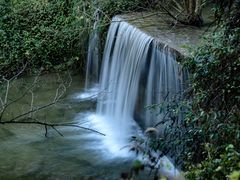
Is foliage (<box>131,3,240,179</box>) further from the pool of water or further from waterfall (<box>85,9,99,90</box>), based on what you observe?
waterfall (<box>85,9,99,90</box>)

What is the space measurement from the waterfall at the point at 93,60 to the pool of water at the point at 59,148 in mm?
735

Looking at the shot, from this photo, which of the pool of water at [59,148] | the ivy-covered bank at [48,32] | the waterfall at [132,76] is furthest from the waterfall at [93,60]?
the pool of water at [59,148]

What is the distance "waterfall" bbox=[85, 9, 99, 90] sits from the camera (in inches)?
394

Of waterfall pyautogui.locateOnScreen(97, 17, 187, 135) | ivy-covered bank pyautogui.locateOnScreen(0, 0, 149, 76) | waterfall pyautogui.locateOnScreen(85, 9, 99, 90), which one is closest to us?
waterfall pyautogui.locateOnScreen(97, 17, 187, 135)

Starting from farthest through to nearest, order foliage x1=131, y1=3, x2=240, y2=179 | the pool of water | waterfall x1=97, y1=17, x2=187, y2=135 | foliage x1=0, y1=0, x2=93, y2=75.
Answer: foliage x1=0, y1=0, x2=93, y2=75 → waterfall x1=97, y1=17, x2=187, y2=135 → the pool of water → foliage x1=131, y1=3, x2=240, y2=179

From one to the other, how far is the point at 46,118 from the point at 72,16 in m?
3.02

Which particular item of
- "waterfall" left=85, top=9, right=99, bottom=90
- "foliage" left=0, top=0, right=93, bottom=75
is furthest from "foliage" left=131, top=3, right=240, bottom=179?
"foliage" left=0, top=0, right=93, bottom=75

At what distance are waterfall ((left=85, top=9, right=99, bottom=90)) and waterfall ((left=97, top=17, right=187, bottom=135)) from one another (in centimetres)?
52

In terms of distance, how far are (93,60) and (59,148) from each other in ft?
11.3

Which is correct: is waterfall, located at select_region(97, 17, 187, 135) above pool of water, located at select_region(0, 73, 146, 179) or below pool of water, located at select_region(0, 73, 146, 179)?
above

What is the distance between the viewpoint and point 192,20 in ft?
28.0

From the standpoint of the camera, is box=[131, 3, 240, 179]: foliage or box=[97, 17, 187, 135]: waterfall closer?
box=[131, 3, 240, 179]: foliage

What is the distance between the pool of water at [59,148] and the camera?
6.57 meters

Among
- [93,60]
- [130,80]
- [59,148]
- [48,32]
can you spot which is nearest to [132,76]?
[130,80]
